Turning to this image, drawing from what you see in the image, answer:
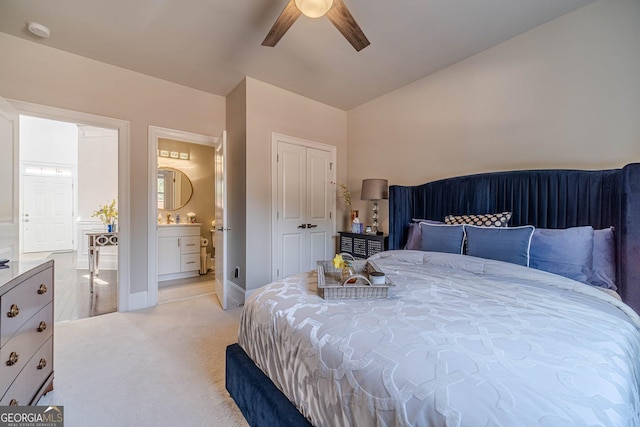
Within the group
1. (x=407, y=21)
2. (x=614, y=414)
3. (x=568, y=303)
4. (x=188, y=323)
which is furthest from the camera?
(x=188, y=323)

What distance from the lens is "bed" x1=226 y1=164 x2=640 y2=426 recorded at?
2.16ft

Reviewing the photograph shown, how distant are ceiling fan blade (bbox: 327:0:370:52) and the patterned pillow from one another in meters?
1.76

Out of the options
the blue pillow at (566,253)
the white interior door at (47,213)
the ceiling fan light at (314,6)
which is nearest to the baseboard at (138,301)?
the ceiling fan light at (314,6)

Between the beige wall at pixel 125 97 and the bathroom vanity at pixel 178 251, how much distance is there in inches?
50.1

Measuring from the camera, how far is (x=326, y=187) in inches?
163

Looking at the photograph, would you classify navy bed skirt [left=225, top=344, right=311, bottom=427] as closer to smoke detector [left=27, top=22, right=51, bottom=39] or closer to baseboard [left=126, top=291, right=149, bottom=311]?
baseboard [left=126, top=291, right=149, bottom=311]

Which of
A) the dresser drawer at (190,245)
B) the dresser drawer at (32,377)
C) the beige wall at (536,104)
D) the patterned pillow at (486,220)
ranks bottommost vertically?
the dresser drawer at (32,377)

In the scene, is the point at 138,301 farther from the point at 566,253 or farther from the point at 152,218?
the point at 566,253

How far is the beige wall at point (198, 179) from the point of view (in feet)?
16.5

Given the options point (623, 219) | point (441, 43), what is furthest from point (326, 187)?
point (623, 219)

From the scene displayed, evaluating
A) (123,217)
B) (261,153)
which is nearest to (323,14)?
(261,153)

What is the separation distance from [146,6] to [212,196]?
369 centimetres

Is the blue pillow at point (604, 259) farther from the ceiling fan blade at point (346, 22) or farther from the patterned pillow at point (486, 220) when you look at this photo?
the ceiling fan blade at point (346, 22)

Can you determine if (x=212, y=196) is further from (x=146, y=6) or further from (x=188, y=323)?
(x=146, y=6)
